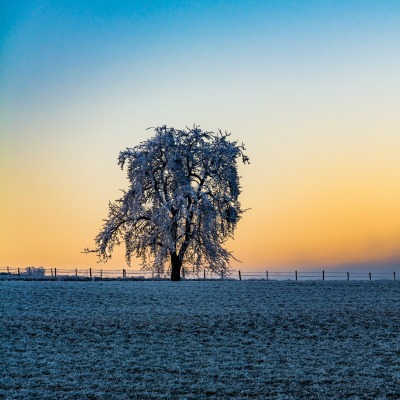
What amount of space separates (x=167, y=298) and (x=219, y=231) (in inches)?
717

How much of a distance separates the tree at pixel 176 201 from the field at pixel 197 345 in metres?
13.7

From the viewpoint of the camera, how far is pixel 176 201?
168ft

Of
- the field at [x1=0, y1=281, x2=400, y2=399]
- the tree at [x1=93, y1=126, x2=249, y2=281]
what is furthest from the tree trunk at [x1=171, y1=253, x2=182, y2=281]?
the field at [x1=0, y1=281, x2=400, y2=399]

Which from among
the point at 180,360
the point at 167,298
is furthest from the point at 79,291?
the point at 180,360

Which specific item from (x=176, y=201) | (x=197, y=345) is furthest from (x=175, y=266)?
(x=197, y=345)

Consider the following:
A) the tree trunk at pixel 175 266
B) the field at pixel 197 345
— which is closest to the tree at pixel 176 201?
the tree trunk at pixel 175 266

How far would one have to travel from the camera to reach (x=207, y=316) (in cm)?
2911

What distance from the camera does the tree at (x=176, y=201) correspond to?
51906 mm

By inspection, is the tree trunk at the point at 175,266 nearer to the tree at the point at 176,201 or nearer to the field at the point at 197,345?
the tree at the point at 176,201

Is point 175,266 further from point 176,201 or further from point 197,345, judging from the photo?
point 197,345

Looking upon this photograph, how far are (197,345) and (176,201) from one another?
94.5 ft

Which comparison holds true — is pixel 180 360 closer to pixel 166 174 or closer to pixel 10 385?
pixel 10 385

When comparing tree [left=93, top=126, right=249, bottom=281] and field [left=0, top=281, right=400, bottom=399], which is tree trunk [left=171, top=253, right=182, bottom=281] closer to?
tree [left=93, top=126, right=249, bottom=281]

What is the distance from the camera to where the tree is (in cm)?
5191
